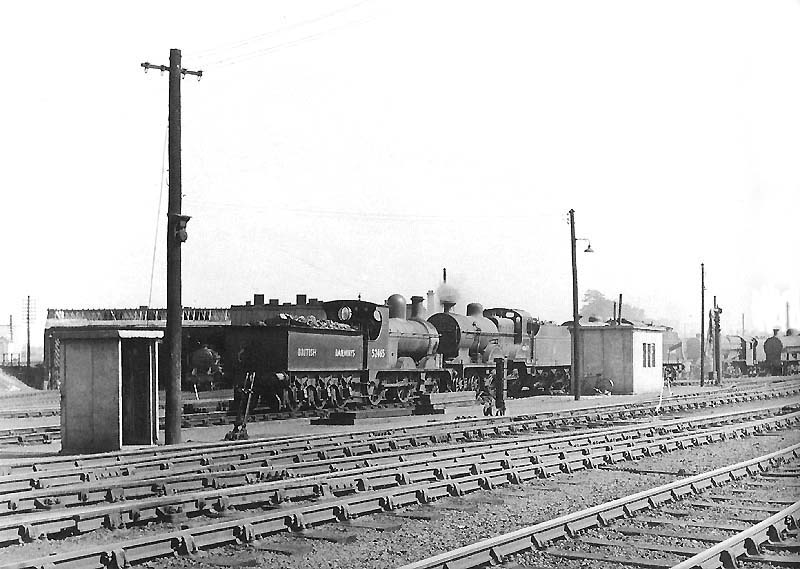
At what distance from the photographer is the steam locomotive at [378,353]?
2252cm

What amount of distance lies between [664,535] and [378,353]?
16.8m

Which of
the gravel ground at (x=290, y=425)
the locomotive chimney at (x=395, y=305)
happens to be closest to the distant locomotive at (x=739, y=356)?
the gravel ground at (x=290, y=425)

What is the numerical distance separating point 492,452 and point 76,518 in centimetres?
722

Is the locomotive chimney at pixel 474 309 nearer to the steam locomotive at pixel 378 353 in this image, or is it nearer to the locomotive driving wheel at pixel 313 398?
the steam locomotive at pixel 378 353

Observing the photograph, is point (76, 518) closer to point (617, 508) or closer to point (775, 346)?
point (617, 508)

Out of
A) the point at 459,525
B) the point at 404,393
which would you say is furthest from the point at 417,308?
the point at 459,525

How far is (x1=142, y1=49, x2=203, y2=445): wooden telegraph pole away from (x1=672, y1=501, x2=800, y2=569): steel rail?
1089cm

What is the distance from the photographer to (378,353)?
2534cm

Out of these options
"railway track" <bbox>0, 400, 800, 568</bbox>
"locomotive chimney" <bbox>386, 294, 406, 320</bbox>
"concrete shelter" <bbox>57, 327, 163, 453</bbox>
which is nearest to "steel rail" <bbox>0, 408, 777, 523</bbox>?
"railway track" <bbox>0, 400, 800, 568</bbox>

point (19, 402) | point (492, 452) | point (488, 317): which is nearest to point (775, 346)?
point (488, 317)

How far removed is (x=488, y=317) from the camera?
33750mm

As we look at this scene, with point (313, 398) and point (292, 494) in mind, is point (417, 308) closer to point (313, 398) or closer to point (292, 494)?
point (313, 398)

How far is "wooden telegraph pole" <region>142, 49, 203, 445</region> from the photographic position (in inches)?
667

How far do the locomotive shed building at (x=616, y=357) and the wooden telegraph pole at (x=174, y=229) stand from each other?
2538 cm
